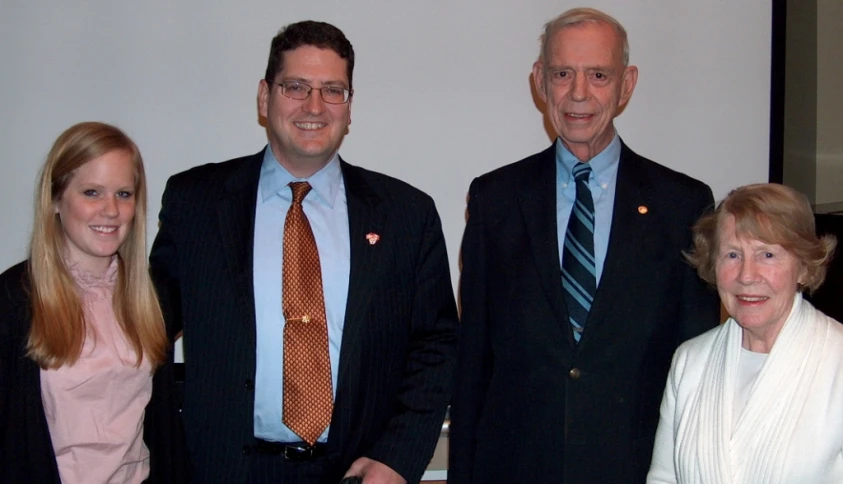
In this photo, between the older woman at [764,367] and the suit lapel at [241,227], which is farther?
the suit lapel at [241,227]

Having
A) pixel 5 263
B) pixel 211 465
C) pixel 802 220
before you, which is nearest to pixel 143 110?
pixel 5 263

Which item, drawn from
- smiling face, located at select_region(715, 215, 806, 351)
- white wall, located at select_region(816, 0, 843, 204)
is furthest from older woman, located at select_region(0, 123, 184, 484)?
white wall, located at select_region(816, 0, 843, 204)

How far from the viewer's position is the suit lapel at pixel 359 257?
7.30ft

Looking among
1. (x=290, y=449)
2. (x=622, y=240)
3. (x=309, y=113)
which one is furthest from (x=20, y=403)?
(x=622, y=240)

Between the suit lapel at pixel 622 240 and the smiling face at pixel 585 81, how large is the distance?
0.15 m

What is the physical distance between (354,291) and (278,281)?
0.64 ft

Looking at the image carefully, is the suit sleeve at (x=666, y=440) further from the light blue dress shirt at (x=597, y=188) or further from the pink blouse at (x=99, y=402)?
the pink blouse at (x=99, y=402)

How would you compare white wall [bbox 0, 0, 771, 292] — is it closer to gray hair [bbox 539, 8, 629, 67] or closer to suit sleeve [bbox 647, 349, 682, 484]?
gray hair [bbox 539, 8, 629, 67]

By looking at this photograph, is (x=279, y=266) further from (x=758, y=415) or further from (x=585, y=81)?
(x=758, y=415)

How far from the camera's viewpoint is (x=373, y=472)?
2221mm

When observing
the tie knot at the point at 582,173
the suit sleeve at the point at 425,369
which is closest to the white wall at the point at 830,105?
the tie knot at the point at 582,173

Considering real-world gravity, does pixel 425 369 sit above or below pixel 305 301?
below

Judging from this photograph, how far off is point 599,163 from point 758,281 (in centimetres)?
58

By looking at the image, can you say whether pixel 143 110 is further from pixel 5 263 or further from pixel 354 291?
pixel 354 291
